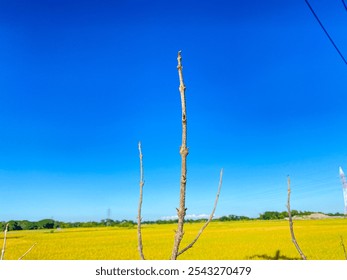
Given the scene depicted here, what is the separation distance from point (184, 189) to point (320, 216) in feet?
365

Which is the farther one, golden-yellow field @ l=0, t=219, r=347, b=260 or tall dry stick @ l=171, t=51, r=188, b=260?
golden-yellow field @ l=0, t=219, r=347, b=260

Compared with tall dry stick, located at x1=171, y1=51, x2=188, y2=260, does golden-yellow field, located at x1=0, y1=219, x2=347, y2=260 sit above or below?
below

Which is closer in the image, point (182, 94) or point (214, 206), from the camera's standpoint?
point (182, 94)

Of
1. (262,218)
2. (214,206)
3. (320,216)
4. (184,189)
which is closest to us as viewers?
(184,189)

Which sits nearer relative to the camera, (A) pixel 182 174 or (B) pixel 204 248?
(A) pixel 182 174

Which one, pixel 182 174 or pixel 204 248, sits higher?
pixel 182 174

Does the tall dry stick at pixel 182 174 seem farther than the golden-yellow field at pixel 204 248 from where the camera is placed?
No

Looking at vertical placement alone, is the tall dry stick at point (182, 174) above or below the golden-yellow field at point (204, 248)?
above
